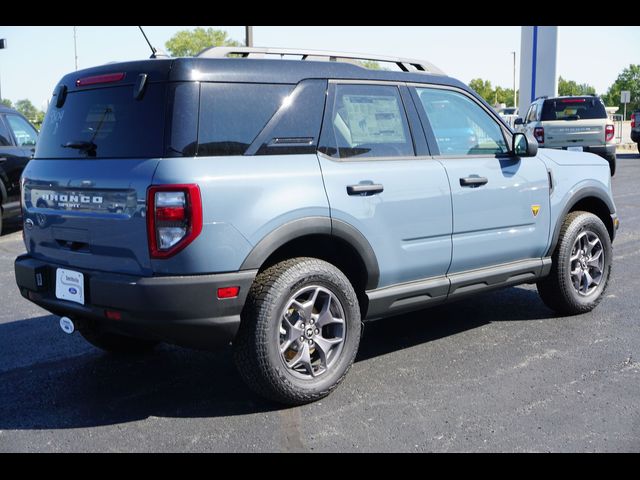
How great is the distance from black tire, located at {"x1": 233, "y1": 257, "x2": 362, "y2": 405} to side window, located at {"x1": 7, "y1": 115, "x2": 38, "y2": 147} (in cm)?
771

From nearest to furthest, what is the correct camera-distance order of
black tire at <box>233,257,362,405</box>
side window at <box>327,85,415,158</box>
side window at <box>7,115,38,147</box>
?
black tire at <box>233,257,362,405</box> → side window at <box>327,85,415,158</box> → side window at <box>7,115,38,147</box>

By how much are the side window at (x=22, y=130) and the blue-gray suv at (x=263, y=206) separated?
22.0 ft

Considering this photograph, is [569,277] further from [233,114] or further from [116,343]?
[116,343]

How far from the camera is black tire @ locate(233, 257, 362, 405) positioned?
362cm

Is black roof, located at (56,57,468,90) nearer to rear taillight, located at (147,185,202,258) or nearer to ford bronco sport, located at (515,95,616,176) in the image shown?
rear taillight, located at (147,185,202,258)

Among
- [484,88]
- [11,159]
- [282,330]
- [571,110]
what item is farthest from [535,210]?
[484,88]

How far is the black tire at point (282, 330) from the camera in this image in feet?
11.9

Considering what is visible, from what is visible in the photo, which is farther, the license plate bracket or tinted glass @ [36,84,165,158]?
the license plate bracket

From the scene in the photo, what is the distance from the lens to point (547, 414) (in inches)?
143

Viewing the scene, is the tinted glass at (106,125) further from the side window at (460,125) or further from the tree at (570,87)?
the tree at (570,87)

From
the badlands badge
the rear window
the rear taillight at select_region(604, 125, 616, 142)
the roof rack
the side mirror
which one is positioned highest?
the roof rack

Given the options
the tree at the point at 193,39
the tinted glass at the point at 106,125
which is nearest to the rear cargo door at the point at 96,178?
the tinted glass at the point at 106,125

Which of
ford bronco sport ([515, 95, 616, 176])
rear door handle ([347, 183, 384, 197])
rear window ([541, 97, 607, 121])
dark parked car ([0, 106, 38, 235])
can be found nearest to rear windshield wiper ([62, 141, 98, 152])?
rear door handle ([347, 183, 384, 197])

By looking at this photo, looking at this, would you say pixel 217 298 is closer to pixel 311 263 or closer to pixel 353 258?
pixel 311 263
